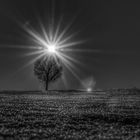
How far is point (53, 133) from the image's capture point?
16.9 meters

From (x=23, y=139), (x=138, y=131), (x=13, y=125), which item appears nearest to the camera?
(x=23, y=139)

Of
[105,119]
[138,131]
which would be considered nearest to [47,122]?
[105,119]

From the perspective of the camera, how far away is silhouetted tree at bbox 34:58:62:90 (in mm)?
110188

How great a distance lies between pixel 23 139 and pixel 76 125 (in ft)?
21.6

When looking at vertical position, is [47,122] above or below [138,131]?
above

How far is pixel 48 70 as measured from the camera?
11081 cm

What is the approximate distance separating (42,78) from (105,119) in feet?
292

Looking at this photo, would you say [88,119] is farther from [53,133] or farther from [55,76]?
[55,76]

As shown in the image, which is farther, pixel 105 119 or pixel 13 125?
pixel 105 119

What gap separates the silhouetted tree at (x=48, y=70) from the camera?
110 metres

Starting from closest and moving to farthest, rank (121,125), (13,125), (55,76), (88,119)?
(13,125) → (121,125) → (88,119) → (55,76)

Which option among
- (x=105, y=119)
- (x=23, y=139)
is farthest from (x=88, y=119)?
(x=23, y=139)

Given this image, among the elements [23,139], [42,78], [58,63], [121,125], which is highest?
[58,63]

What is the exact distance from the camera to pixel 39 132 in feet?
55.6
